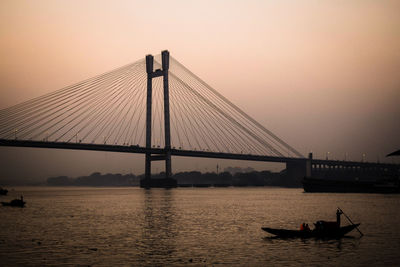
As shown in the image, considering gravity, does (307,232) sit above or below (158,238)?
above

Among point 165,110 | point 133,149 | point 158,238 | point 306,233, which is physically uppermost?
point 165,110

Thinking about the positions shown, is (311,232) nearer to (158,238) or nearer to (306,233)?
(306,233)

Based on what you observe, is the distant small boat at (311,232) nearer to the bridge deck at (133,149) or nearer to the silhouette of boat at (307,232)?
the silhouette of boat at (307,232)

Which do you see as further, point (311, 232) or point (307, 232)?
point (311, 232)

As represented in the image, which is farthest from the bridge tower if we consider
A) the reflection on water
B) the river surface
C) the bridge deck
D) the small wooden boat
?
the small wooden boat

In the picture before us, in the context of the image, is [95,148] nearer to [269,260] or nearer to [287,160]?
[287,160]

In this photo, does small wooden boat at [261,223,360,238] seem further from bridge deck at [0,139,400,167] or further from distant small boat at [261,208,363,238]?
bridge deck at [0,139,400,167]

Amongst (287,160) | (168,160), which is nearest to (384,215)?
(168,160)

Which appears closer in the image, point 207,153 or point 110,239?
point 110,239

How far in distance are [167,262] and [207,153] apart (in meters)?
98.7

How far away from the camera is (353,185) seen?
342ft

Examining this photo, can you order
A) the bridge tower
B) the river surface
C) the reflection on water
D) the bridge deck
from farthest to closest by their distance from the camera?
the bridge tower < the bridge deck < the reflection on water < the river surface

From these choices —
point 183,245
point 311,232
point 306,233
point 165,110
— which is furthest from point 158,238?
point 165,110

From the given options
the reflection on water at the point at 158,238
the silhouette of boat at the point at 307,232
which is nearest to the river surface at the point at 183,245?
the reflection on water at the point at 158,238
